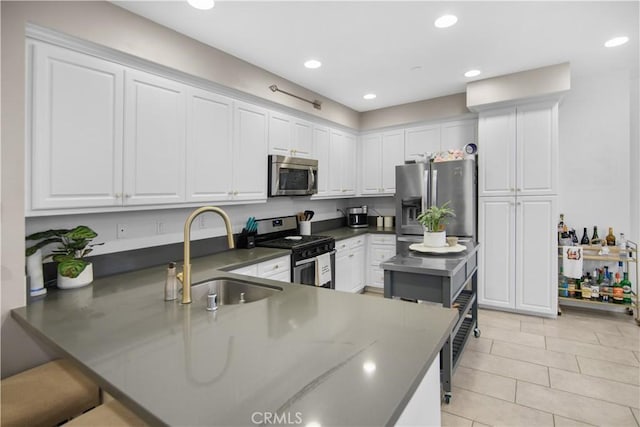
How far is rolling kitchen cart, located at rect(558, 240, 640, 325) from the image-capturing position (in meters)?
3.56

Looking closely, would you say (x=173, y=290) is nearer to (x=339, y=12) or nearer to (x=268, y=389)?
(x=268, y=389)

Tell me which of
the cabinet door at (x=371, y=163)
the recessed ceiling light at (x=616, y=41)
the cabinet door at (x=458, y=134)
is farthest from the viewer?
the cabinet door at (x=371, y=163)

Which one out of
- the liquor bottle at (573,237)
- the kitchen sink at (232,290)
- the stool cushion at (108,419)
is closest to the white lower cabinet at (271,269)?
the kitchen sink at (232,290)

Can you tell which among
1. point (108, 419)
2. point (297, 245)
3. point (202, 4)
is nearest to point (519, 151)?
point (297, 245)

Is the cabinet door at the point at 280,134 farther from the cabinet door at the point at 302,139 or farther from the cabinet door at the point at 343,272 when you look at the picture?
the cabinet door at the point at 343,272

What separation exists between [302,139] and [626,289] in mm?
4038

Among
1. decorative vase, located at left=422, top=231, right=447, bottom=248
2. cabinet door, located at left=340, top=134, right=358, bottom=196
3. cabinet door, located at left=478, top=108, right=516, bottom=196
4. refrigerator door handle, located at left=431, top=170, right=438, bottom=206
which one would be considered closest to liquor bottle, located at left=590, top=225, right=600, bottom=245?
cabinet door, located at left=478, top=108, right=516, bottom=196

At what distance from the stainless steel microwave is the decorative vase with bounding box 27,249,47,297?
1.98 m

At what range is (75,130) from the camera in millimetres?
1930

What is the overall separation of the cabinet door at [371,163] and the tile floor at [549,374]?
2338 mm

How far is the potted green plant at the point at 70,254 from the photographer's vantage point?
1870 millimetres

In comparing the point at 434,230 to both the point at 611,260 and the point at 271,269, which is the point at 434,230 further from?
the point at 611,260

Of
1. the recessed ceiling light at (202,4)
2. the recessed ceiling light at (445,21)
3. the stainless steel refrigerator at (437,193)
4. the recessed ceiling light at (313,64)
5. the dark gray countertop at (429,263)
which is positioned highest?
the recessed ceiling light at (313,64)

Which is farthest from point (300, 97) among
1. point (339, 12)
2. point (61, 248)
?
point (61, 248)
